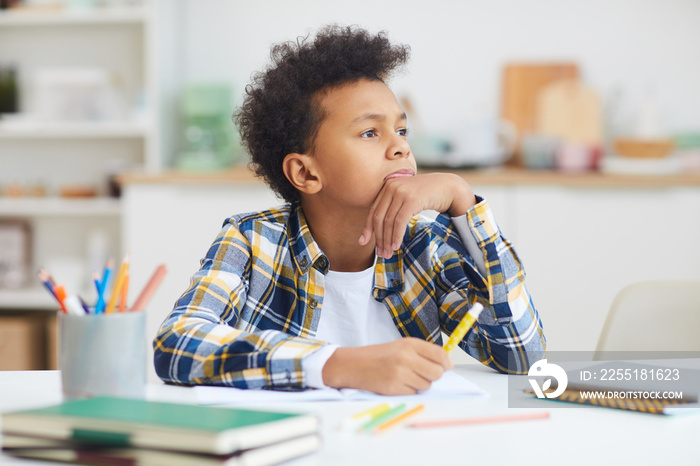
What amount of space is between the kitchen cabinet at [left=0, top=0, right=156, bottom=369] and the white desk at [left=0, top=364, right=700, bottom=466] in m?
2.35

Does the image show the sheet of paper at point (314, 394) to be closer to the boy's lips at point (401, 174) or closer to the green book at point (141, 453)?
the green book at point (141, 453)

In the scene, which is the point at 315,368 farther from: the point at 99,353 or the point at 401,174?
the point at 401,174

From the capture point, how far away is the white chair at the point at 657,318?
138cm

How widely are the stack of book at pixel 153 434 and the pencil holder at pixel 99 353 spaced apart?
0.08m

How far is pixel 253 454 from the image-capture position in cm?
58

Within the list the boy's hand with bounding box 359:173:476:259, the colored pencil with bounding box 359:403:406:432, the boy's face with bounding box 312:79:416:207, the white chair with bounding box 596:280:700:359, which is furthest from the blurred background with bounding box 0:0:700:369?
the colored pencil with bounding box 359:403:406:432

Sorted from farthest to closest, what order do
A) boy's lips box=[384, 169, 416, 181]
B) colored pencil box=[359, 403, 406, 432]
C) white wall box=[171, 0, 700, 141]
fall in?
1. white wall box=[171, 0, 700, 141]
2. boy's lips box=[384, 169, 416, 181]
3. colored pencil box=[359, 403, 406, 432]

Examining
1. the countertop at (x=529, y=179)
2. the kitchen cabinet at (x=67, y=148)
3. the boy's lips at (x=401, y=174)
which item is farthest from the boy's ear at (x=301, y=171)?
the kitchen cabinet at (x=67, y=148)

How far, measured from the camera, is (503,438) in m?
0.71

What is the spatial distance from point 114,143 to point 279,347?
8.61 ft

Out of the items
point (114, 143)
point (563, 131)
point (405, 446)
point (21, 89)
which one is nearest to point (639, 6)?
point (563, 131)

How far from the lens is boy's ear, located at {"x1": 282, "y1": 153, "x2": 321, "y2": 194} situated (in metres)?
1.31

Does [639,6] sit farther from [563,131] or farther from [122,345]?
[122,345]

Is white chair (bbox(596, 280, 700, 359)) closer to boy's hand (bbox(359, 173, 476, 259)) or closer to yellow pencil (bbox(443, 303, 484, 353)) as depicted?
boy's hand (bbox(359, 173, 476, 259))
